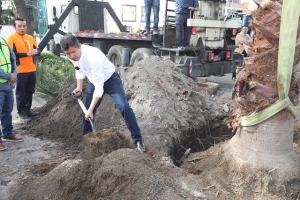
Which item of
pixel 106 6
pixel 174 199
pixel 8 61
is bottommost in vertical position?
pixel 174 199

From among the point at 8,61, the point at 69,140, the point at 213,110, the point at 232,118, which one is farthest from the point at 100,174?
the point at 213,110

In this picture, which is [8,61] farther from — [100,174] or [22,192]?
[100,174]

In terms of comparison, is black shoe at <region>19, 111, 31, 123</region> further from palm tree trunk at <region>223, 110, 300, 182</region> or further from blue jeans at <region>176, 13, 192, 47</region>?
palm tree trunk at <region>223, 110, 300, 182</region>

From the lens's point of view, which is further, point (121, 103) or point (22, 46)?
point (22, 46)

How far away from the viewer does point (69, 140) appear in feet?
16.2

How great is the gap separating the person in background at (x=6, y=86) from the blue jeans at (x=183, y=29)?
4.25 m

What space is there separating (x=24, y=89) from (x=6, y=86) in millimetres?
1239

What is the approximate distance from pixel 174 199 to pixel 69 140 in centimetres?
281

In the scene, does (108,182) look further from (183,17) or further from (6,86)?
(183,17)

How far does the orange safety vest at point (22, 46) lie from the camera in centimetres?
535

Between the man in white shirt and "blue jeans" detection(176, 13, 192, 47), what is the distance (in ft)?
12.8

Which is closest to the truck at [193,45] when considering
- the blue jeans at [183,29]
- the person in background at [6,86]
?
the blue jeans at [183,29]

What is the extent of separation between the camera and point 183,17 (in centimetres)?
743

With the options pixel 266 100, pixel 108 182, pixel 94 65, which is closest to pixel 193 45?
pixel 94 65
